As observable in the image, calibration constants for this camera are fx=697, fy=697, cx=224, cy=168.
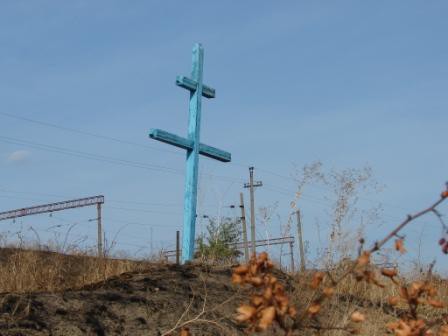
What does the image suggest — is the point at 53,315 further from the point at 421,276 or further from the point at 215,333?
the point at 421,276

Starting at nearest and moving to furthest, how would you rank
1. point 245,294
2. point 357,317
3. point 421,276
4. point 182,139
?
1. point 357,317
2. point 245,294
3. point 421,276
4. point 182,139

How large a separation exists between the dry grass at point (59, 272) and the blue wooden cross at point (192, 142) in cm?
76

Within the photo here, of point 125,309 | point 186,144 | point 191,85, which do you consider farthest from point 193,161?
point 125,309

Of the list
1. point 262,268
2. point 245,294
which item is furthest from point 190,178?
point 262,268

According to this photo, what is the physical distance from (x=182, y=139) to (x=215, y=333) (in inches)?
139

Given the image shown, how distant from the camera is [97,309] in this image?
430 centimetres

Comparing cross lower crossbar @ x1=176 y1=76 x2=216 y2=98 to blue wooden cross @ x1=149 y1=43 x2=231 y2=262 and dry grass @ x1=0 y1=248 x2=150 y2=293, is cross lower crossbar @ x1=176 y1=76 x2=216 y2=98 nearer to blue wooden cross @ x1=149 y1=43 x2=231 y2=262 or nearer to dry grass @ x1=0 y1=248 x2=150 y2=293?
blue wooden cross @ x1=149 y1=43 x2=231 y2=262

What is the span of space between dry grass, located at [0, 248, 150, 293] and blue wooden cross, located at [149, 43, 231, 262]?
763 millimetres

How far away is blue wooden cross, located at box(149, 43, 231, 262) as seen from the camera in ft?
24.3

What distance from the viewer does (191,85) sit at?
25.6ft

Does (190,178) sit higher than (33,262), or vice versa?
(190,178)

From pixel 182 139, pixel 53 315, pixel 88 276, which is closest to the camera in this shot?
pixel 53 315

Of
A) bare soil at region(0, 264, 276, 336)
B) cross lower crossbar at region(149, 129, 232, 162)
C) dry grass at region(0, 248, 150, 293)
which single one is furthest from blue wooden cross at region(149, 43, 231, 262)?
bare soil at region(0, 264, 276, 336)

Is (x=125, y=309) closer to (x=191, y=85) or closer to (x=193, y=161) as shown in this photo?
(x=193, y=161)
